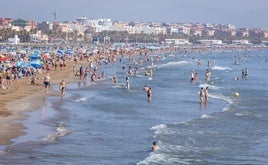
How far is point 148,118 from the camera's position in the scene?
25.8 meters

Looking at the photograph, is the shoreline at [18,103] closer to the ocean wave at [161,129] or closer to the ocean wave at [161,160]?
the ocean wave at [161,160]

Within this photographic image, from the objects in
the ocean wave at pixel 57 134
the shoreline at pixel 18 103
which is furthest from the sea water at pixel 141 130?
the shoreline at pixel 18 103

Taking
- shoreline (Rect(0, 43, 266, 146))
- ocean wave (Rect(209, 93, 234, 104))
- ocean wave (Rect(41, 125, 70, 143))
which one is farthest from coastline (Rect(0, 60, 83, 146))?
ocean wave (Rect(209, 93, 234, 104))

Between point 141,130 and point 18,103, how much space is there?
814cm

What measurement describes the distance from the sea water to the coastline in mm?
404

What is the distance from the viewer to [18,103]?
28.1 m

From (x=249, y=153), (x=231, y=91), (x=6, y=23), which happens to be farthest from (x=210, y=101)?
(x=6, y=23)

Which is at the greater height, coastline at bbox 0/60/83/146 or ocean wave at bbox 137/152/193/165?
coastline at bbox 0/60/83/146

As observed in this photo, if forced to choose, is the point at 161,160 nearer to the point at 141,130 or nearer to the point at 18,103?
the point at 141,130

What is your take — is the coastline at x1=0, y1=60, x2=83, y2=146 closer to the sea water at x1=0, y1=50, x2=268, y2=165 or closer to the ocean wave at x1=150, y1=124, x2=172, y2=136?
the sea water at x1=0, y1=50, x2=268, y2=165

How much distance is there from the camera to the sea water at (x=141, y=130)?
57.3ft

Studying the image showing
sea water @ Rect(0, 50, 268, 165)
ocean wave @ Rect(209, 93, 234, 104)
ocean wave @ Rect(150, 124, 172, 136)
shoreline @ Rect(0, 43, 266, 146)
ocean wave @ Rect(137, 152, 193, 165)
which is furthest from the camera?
ocean wave @ Rect(209, 93, 234, 104)

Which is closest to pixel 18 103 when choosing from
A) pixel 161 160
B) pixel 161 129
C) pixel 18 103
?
pixel 18 103

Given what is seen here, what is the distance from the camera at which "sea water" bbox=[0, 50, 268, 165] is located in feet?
57.3
